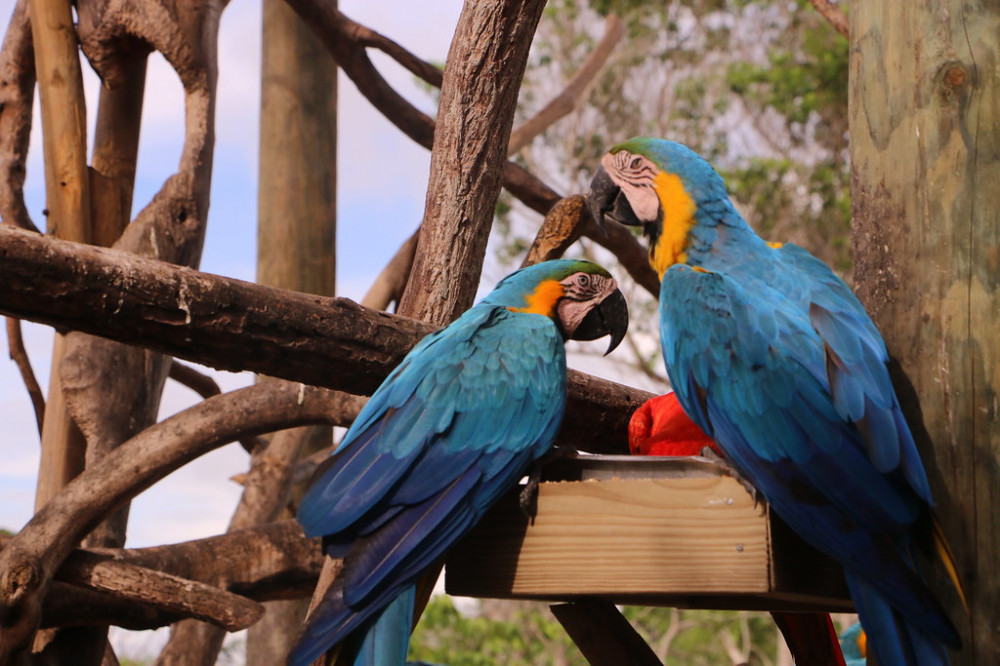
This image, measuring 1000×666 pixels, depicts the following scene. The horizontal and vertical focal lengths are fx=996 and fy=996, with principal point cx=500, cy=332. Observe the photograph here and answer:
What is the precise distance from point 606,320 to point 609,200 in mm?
225

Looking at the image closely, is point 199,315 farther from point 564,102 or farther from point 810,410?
point 564,102

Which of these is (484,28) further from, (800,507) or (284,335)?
(800,507)

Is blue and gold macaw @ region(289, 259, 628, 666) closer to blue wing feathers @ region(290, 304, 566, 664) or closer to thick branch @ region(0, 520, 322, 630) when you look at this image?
blue wing feathers @ region(290, 304, 566, 664)

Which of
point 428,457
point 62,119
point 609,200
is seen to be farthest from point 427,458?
point 62,119

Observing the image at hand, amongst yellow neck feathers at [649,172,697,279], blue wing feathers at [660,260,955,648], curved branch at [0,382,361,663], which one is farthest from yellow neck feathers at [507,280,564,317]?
curved branch at [0,382,361,663]

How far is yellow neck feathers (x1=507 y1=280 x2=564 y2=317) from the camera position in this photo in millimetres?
1679

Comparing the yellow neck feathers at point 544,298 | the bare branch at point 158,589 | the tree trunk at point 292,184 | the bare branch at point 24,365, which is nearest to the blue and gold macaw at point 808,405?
the yellow neck feathers at point 544,298

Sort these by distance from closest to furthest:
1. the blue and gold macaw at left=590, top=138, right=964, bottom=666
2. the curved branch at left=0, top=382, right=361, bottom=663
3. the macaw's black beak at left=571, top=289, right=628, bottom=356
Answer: the blue and gold macaw at left=590, top=138, right=964, bottom=666 < the macaw's black beak at left=571, top=289, right=628, bottom=356 < the curved branch at left=0, top=382, right=361, bottom=663

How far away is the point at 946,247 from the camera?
4.45 ft

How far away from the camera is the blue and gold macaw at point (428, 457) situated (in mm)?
1288

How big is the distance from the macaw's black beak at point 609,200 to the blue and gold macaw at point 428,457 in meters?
0.22

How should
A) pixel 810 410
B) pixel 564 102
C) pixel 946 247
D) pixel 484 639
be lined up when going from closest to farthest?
pixel 810 410
pixel 946 247
pixel 564 102
pixel 484 639

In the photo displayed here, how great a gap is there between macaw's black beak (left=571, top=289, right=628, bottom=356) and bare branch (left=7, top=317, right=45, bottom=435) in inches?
95.3

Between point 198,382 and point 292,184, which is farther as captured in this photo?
point 292,184
